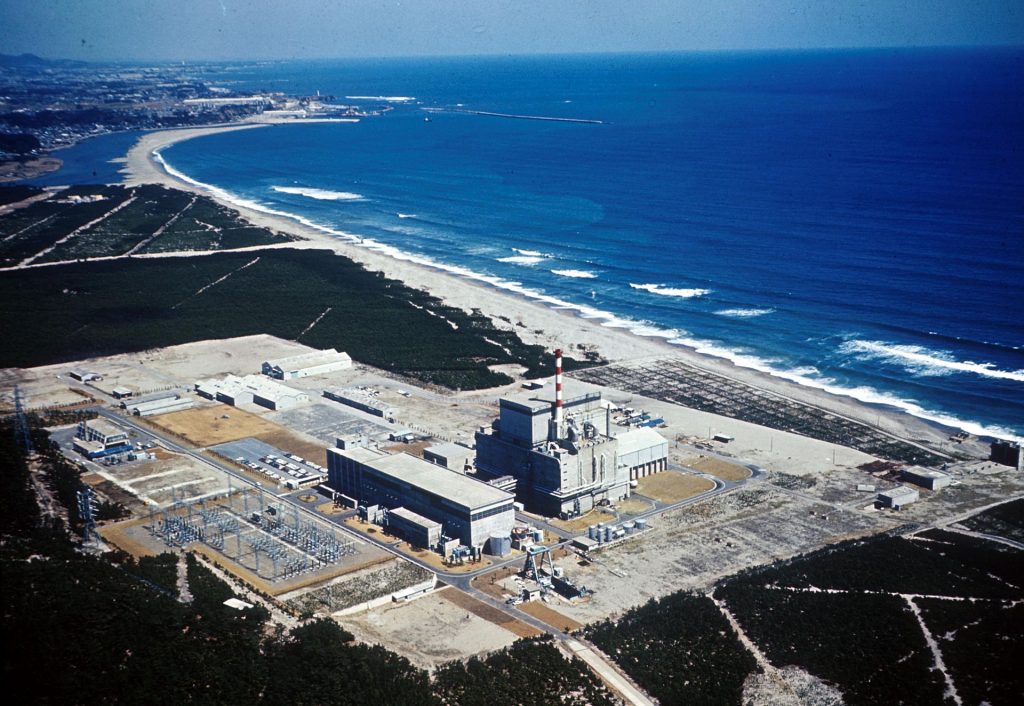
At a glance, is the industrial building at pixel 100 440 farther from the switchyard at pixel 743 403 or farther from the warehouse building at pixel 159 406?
the switchyard at pixel 743 403

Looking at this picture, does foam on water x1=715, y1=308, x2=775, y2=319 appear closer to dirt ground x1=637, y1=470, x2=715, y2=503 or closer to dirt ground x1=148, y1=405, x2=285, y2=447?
dirt ground x1=637, y1=470, x2=715, y2=503

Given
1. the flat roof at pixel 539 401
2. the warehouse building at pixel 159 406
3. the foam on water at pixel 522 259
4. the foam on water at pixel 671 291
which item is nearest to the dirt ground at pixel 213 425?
the warehouse building at pixel 159 406

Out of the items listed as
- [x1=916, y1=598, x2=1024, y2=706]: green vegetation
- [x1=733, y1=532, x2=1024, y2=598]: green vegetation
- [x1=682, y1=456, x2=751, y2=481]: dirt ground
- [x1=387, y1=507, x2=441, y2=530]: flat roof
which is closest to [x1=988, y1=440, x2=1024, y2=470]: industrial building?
[x1=733, y1=532, x2=1024, y2=598]: green vegetation

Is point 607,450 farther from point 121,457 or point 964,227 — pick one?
point 964,227

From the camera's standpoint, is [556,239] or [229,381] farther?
[556,239]

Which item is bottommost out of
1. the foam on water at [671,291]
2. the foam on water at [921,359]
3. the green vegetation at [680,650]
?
the green vegetation at [680,650]

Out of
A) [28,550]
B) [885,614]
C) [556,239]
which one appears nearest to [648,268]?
[556,239]
